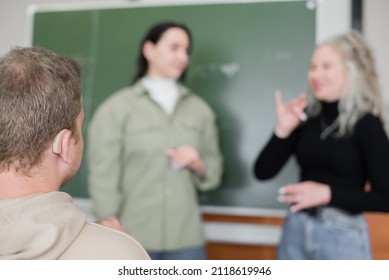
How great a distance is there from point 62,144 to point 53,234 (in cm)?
16

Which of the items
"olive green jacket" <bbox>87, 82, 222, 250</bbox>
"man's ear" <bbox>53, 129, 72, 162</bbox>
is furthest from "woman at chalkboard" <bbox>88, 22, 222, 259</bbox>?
"man's ear" <bbox>53, 129, 72, 162</bbox>

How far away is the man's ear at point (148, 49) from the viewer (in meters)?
1.80

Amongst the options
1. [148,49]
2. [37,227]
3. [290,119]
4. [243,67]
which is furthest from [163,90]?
[37,227]

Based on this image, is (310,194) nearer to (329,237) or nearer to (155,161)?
(329,237)

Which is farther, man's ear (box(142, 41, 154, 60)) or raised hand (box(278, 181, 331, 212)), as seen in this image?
man's ear (box(142, 41, 154, 60))

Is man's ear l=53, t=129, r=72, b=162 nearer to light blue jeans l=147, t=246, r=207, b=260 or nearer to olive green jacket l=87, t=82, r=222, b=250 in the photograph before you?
olive green jacket l=87, t=82, r=222, b=250

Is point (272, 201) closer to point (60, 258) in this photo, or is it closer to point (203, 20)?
point (203, 20)

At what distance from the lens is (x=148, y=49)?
1.81 meters

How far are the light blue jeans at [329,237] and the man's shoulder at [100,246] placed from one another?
826 millimetres

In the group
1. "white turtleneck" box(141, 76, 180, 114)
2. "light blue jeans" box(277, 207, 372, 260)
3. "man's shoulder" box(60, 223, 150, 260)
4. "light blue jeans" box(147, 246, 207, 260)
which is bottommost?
"light blue jeans" box(147, 246, 207, 260)

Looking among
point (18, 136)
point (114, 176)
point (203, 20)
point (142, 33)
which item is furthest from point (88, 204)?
point (18, 136)

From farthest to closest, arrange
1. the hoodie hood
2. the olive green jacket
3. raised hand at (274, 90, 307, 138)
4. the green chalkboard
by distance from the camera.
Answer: the green chalkboard, the olive green jacket, raised hand at (274, 90, 307, 138), the hoodie hood

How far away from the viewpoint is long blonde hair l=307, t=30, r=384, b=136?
1.42 metres

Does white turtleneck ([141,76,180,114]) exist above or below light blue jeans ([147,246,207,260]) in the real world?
above
